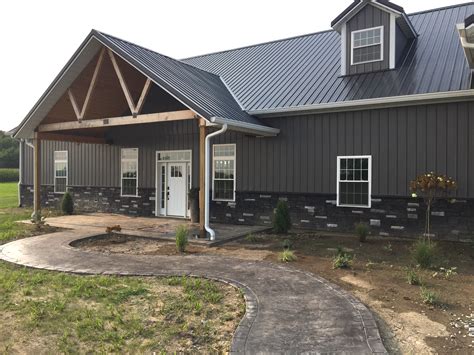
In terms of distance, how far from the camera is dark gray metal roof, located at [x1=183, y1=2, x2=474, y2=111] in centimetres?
1034

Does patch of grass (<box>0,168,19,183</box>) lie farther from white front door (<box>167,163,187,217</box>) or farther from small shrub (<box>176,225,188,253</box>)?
small shrub (<box>176,225,188,253</box>)

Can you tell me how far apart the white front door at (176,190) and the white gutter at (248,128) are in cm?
356

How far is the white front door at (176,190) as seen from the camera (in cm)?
1393

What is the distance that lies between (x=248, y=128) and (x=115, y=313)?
661cm

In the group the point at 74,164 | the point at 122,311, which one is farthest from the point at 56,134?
the point at 122,311

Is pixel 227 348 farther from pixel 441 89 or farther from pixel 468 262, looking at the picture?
pixel 441 89

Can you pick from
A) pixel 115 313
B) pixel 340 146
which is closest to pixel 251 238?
pixel 340 146

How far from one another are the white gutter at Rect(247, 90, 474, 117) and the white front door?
3.50m

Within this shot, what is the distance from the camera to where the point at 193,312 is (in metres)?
4.92

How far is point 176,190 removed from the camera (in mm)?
14141

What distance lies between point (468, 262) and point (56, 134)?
12570mm

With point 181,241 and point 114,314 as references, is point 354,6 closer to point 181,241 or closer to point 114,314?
point 181,241

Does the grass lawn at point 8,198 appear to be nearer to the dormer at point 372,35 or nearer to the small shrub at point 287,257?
the small shrub at point 287,257

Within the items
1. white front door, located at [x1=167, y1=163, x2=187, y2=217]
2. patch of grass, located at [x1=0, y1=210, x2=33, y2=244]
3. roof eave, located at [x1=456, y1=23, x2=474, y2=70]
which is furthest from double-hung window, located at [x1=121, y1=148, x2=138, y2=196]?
roof eave, located at [x1=456, y1=23, x2=474, y2=70]
